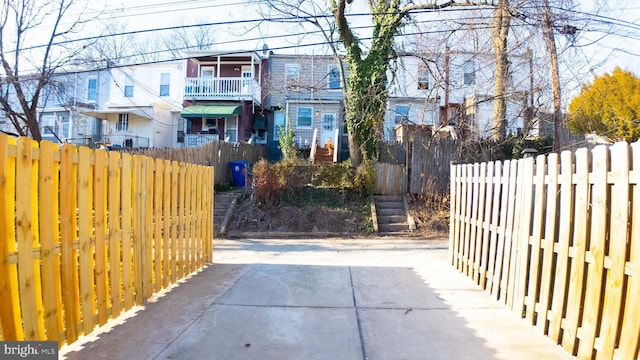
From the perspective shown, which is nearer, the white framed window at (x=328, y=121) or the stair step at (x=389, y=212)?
the stair step at (x=389, y=212)

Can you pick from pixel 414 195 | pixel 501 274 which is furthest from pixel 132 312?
pixel 414 195

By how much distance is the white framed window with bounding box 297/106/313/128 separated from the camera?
2431cm

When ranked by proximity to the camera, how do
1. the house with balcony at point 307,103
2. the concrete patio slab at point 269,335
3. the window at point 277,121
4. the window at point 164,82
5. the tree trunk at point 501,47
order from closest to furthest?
the concrete patio slab at point 269,335, the tree trunk at point 501,47, the house with balcony at point 307,103, the window at point 277,121, the window at point 164,82

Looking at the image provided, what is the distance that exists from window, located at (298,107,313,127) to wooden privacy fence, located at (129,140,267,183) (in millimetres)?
3713

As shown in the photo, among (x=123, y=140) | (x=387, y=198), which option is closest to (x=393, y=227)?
(x=387, y=198)

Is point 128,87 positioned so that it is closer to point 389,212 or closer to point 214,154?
point 214,154

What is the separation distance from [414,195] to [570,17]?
6809 mm

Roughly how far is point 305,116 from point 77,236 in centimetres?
2128

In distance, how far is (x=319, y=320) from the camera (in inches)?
Result: 169

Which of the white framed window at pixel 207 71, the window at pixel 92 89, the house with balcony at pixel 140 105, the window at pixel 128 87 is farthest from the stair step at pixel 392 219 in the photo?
the window at pixel 92 89

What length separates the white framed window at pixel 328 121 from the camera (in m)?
24.1

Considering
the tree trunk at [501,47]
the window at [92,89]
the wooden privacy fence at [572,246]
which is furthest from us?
the window at [92,89]

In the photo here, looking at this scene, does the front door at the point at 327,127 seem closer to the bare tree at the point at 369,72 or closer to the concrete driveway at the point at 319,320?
the bare tree at the point at 369,72

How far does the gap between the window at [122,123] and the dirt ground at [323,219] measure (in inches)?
618
